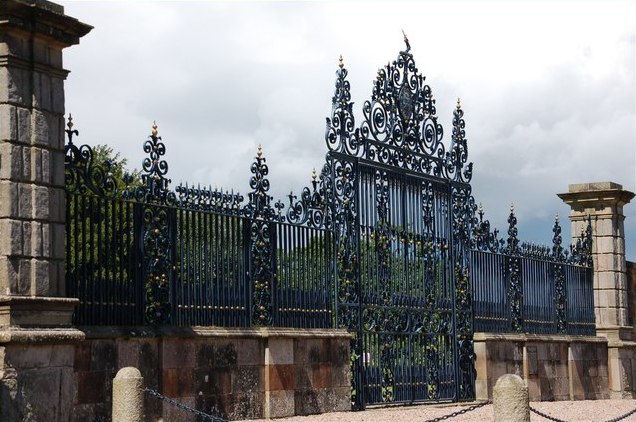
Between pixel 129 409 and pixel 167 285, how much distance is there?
4136 millimetres

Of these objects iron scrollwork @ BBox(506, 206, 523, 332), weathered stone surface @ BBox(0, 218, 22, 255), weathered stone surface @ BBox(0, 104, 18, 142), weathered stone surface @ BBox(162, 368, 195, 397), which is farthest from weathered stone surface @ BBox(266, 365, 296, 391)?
iron scrollwork @ BBox(506, 206, 523, 332)

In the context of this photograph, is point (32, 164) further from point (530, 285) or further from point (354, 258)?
point (530, 285)

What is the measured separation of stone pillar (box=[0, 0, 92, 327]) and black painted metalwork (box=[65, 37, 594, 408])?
552 mm

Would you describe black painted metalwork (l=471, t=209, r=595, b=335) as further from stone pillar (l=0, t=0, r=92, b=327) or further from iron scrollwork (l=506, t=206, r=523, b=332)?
stone pillar (l=0, t=0, r=92, b=327)

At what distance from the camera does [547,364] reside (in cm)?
2094

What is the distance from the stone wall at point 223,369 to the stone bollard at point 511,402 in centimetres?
433

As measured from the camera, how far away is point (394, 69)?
18.0m

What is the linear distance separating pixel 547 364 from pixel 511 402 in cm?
1196

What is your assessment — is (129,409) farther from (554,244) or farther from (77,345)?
(554,244)

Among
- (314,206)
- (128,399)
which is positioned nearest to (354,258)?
(314,206)

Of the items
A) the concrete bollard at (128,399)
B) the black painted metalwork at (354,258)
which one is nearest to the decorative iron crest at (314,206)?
the black painted metalwork at (354,258)

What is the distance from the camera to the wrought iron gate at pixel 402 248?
16.3 meters

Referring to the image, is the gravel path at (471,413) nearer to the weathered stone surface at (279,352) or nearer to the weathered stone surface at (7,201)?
the weathered stone surface at (279,352)

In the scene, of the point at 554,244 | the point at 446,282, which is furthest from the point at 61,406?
the point at 554,244
